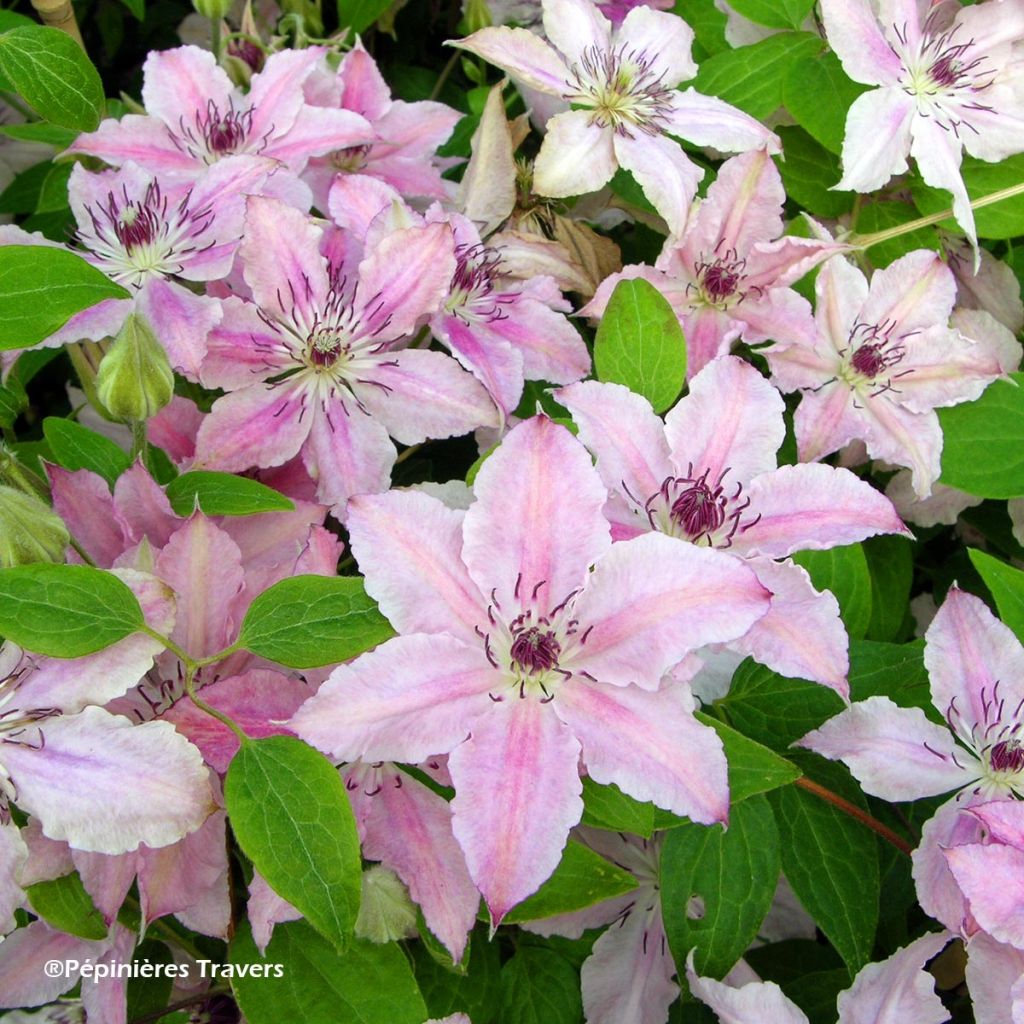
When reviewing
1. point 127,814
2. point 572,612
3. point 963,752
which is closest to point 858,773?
point 963,752

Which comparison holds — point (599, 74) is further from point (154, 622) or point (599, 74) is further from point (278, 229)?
point (154, 622)

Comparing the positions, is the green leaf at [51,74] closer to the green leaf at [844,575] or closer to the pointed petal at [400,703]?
the pointed petal at [400,703]

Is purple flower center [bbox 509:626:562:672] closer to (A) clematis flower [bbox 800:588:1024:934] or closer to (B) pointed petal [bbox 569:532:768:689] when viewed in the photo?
(B) pointed petal [bbox 569:532:768:689]

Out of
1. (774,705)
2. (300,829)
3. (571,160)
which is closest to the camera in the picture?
(300,829)

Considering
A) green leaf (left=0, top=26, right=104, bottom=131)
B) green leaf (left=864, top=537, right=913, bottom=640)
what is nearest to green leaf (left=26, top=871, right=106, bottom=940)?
green leaf (left=0, top=26, right=104, bottom=131)

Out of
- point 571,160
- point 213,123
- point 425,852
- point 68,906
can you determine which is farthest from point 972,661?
point 213,123

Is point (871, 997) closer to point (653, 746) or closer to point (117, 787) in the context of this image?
point (653, 746)
